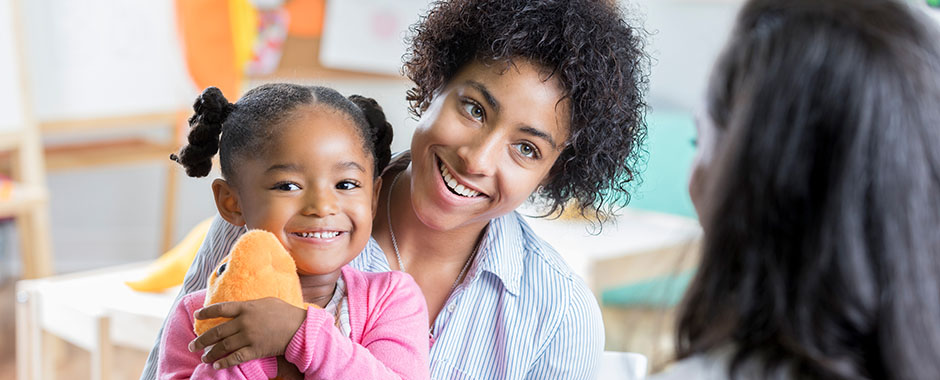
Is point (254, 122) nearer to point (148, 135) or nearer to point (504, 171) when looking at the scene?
point (504, 171)

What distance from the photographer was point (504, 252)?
4.83 feet

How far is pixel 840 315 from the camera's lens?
81 cm

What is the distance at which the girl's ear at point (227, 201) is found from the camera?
121 centimetres

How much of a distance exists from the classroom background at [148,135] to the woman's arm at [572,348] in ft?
3.48

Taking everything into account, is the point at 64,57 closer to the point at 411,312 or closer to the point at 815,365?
the point at 411,312

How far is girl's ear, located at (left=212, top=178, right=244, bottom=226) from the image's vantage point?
121 cm

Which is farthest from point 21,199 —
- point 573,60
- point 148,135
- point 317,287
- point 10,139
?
point 573,60

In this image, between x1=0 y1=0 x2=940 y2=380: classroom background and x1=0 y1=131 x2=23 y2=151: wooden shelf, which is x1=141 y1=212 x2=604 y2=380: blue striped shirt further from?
x1=0 y1=131 x2=23 y2=151: wooden shelf

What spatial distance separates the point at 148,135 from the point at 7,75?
1177 mm

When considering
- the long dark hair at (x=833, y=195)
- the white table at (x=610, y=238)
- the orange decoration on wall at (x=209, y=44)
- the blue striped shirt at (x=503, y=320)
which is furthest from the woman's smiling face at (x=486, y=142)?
the orange decoration on wall at (x=209, y=44)

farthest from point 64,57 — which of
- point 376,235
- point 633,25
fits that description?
point 633,25

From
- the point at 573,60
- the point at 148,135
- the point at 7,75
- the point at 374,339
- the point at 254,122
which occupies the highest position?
the point at 573,60

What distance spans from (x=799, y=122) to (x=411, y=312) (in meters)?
0.58

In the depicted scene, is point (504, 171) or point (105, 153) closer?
point (504, 171)
